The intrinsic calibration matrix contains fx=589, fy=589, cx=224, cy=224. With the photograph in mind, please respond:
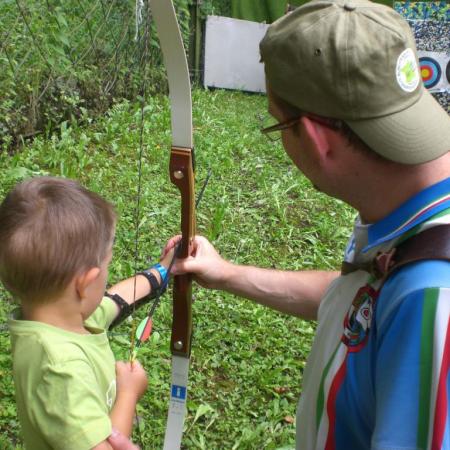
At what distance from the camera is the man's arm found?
162 cm

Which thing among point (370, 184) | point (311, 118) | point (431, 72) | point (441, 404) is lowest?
point (441, 404)

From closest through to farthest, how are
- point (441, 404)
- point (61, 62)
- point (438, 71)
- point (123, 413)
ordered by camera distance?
point (441, 404) → point (123, 413) → point (61, 62) → point (438, 71)

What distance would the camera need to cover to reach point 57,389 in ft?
4.03

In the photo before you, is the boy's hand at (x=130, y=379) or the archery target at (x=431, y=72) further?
the archery target at (x=431, y=72)

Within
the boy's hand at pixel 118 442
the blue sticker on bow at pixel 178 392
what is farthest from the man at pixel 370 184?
the blue sticker on bow at pixel 178 392

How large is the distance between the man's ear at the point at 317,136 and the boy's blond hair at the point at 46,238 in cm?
54

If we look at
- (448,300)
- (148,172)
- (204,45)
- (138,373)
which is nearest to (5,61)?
(148,172)

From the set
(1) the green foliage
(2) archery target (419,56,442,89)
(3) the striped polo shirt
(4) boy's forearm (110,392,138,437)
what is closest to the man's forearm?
(3) the striped polo shirt

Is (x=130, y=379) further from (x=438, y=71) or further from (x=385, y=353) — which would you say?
(x=438, y=71)

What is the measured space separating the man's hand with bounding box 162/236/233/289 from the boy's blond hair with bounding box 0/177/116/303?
35 cm

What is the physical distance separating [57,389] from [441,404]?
0.77 meters

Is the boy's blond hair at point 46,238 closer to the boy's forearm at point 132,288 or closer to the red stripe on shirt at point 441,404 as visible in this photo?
the boy's forearm at point 132,288

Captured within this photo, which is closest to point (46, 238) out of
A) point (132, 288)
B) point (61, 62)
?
point (132, 288)

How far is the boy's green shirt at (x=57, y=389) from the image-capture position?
122cm
